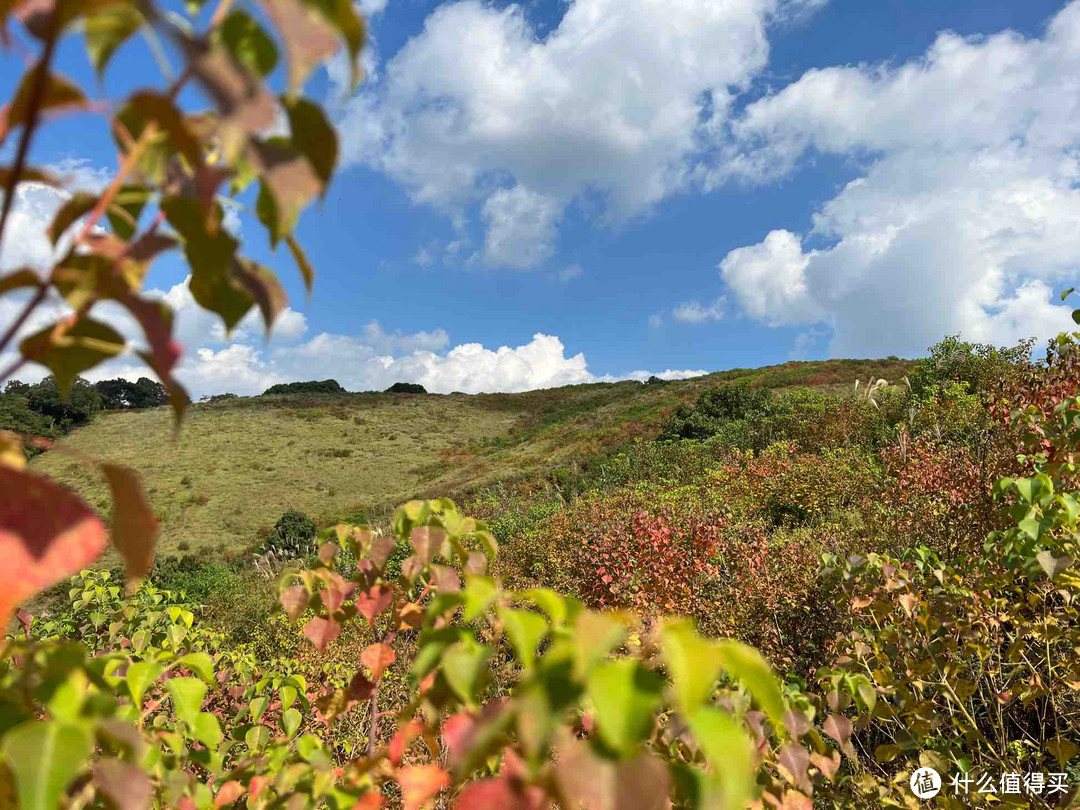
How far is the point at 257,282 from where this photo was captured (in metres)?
0.46

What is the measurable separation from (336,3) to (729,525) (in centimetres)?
614

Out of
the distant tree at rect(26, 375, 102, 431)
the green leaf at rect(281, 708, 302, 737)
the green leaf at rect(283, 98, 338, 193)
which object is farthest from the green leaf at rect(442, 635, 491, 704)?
the distant tree at rect(26, 375, 102, 431)

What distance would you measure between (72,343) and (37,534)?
149mm

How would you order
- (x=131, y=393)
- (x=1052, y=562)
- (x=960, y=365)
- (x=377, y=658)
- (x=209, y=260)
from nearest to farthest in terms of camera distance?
1. (x=209, y=260)
2. (x=377, y=658)
3. (x=1052, y=562)
4. (x=960, y=365)
5. (x=131, y=393)

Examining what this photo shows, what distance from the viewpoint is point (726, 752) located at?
0.33 m

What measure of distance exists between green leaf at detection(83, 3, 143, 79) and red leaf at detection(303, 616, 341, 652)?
33.3 inches

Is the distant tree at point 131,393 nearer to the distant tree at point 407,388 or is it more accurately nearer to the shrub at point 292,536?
the distant tree at point 407,388

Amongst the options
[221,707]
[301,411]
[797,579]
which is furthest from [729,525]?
[301,411]

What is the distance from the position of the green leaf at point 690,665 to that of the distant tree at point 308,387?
35253 millimetres

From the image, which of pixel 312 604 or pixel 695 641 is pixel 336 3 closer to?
pixel 695 641

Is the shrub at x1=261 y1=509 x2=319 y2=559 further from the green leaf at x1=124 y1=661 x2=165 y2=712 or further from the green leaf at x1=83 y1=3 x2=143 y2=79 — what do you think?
the green leaf at x1=83 y1=3 x2=143 y2=79

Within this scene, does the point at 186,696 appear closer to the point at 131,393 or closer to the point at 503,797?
the point at 503,797

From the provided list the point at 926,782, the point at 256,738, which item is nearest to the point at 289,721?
the point at 256,738

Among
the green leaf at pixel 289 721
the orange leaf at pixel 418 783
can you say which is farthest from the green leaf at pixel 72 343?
the green leaf at pixel 289 721
